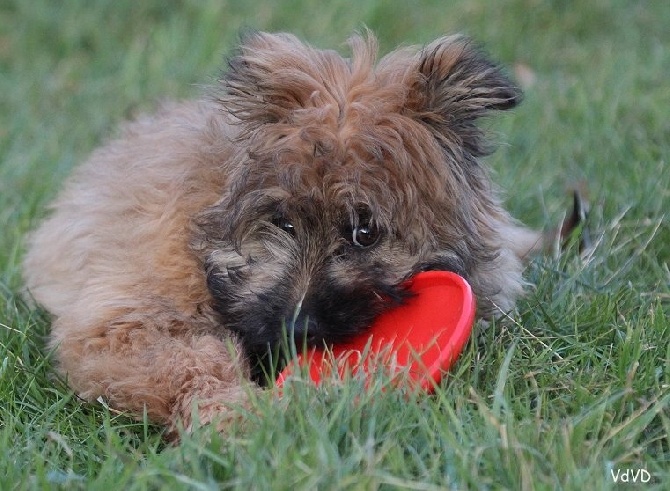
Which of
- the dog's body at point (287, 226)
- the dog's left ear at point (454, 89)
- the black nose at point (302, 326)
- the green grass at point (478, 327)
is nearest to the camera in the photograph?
the green grass at point (478, 327)

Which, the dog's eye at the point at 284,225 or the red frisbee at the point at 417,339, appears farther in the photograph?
the dog's eye at the point at 284,225

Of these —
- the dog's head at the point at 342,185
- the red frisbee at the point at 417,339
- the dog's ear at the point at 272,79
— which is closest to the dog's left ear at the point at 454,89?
the dog's head at the point at 342,185

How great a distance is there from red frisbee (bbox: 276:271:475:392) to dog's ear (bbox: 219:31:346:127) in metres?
0.62

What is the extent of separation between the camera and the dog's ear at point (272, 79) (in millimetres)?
3006

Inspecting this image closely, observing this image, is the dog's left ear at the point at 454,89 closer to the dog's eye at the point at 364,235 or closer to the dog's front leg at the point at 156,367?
the dog's eye at the point at 364,235

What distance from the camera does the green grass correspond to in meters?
2.41

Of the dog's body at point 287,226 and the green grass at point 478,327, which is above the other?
the dog's body at point 287,226

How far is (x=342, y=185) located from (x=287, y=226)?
7.9 inches

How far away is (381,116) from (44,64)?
4.18 meters

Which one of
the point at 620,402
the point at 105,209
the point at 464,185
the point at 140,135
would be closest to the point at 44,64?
the point at 140,135

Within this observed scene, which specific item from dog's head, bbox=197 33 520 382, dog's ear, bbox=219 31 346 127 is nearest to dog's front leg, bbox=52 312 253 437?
dog's head, bbox=197 33 520 382

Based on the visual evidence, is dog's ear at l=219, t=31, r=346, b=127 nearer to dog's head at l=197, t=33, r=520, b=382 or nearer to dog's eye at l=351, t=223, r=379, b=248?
dog's head at l=197, t=33, r=520, b=382

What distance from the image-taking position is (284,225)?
287cm

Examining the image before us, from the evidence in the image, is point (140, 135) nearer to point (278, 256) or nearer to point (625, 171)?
point (278, 256)
